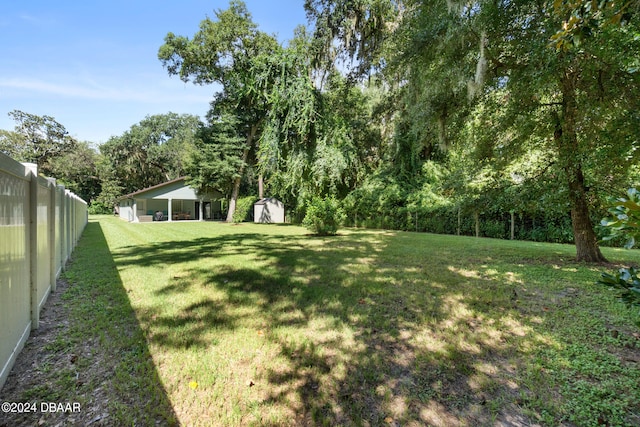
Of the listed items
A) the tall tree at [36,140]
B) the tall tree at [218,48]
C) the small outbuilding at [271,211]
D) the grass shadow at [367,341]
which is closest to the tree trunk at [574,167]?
the grass shadow at [367,341]

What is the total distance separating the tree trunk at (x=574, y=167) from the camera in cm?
571

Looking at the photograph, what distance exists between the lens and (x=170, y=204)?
25703 millimetres

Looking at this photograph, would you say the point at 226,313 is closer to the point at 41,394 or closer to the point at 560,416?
the point at 41,394

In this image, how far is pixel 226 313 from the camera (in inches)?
136

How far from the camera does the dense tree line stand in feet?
16.4

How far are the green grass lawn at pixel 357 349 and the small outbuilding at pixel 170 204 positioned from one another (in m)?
22.1

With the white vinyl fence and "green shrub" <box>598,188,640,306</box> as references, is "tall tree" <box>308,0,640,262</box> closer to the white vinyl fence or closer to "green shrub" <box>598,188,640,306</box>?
"green shrub" <box>598,188,640,306</box>

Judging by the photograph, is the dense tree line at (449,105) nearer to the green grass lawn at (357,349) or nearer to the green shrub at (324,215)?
the green shrub at (324,215)

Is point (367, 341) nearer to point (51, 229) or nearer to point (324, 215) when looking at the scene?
point (51, 229)

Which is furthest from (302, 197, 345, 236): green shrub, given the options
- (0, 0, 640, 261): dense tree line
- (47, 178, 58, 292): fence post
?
(47, 178, 58, 292): fence post

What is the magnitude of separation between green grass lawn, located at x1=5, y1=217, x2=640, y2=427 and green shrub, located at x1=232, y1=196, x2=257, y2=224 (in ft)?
62.8

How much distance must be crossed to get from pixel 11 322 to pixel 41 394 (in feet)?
2.00

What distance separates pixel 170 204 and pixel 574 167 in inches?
1082

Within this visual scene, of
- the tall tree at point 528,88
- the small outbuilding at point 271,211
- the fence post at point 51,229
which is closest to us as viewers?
the fence post at point 51,229
